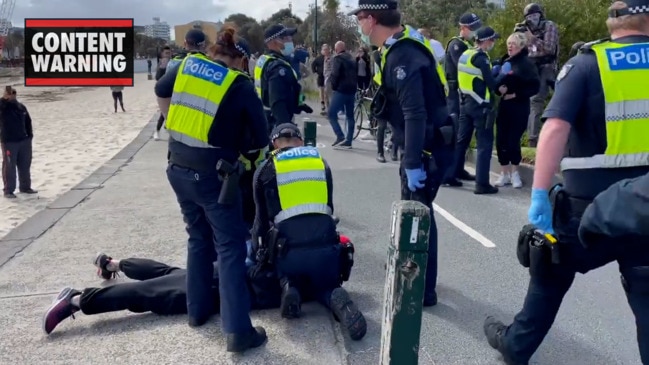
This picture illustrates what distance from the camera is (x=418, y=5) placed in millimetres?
33062

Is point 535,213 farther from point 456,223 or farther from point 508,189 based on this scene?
point 508,189

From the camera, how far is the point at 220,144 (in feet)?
12.4

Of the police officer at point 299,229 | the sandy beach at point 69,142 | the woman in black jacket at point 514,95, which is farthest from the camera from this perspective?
the sandy beach at point 69,142

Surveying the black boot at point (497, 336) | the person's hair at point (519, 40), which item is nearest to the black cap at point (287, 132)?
the black boot at point (497, 336)

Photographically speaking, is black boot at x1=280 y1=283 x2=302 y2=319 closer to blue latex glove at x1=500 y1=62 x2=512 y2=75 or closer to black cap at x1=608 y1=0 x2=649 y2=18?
black cap at x1=608 y1=0 x2=649 y2=18

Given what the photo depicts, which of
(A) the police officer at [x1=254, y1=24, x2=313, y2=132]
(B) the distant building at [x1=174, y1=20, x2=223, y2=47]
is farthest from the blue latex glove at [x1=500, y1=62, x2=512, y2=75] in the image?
(B) the distant building at [x1=174, y1=20, x2=223, y2=47]

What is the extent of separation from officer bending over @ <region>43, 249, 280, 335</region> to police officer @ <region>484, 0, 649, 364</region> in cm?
→ 213

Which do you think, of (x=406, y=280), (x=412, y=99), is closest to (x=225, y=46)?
(x=412, y=99)

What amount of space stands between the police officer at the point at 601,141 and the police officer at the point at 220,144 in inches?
68.4

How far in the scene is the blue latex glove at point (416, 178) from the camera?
13.5ft

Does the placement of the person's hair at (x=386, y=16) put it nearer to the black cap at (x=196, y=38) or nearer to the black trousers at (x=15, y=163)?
the black cap at (x=196, y=38)

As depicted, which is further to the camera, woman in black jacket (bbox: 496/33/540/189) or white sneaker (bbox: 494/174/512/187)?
white sneaker (bbox: 494/174/512/187)

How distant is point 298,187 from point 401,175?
0.71 metres

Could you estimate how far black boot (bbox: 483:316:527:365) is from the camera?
3496mm
